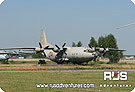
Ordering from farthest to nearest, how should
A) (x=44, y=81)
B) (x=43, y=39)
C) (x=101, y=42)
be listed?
(x=101, y=42) → (x=43, y=39) → (x=44, y=81)

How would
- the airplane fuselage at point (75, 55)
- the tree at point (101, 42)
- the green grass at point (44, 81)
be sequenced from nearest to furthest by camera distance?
the green grass at point (44, 81)
the airplane fuselage at point (75, 55)
the tree at point (101, 42)

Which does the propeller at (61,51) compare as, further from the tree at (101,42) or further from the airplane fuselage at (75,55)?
the tree at (101,42)

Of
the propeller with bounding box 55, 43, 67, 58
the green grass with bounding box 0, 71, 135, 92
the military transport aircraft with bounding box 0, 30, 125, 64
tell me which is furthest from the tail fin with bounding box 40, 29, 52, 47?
the green grass with bounding box 0, 71, 135, 92

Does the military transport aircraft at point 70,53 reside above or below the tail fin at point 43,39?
below

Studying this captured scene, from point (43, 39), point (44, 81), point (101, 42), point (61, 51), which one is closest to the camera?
point (44, 81)

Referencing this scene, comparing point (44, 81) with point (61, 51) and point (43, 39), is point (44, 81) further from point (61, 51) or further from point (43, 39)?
point (43, 39)

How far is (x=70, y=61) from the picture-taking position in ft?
185

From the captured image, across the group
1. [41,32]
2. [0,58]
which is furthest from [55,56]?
[0,58]

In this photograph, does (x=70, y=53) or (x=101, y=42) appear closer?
(x=70, y=53)

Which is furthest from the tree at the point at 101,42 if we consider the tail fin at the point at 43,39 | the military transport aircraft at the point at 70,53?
the military transport aircraft at the point at 70,53

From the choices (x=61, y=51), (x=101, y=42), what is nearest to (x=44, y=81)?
(x=61, y=51)

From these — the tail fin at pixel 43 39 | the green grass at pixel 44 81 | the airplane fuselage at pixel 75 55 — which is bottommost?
the green grass at pixel 44 81

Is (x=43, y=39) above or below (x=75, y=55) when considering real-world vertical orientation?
above

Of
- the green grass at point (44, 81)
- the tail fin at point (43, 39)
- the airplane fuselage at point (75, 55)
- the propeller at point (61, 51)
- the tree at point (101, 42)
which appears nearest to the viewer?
the green grass at point (44, 81)
